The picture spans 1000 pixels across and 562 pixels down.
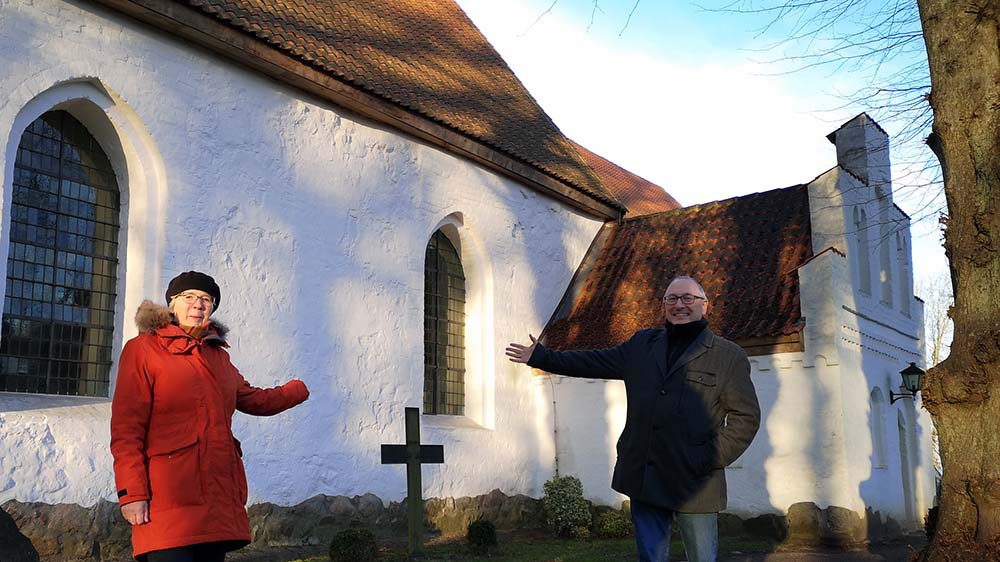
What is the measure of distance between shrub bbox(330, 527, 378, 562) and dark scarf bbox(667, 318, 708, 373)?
4995 millimetres

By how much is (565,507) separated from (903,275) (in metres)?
7.07

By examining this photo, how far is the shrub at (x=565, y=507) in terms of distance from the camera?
1362 centimetres

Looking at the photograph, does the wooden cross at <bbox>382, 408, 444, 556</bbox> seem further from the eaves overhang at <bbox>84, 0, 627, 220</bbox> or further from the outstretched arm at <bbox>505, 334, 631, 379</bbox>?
the outstretched arm at <bbox>505, 334, 631, 379</bbox>

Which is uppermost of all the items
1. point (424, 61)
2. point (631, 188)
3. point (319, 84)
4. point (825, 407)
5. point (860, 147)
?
point (631, 188)

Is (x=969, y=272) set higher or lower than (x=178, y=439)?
higher

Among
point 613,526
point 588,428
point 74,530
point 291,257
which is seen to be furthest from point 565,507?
point 74,530

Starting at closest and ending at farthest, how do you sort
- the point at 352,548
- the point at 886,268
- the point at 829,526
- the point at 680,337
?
1. the point at 680,337
2. the point at 352,548
3. the point at 829,526
4. the point at 886,268

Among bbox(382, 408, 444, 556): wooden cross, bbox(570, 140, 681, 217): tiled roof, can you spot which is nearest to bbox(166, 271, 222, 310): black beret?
bbox(382, 408, 444, 556): wooden cross

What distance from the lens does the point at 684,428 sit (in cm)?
480

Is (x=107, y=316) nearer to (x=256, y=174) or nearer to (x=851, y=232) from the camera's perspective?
(x=256, y=174)

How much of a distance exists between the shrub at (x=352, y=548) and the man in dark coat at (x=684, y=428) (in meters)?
4.60

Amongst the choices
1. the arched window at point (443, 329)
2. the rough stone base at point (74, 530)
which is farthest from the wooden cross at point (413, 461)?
the arched window at point (443, 329)

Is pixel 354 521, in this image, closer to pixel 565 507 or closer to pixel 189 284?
pixel 565 507

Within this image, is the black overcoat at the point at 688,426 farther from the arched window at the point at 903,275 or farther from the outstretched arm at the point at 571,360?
the arched window at the point at 903,275
